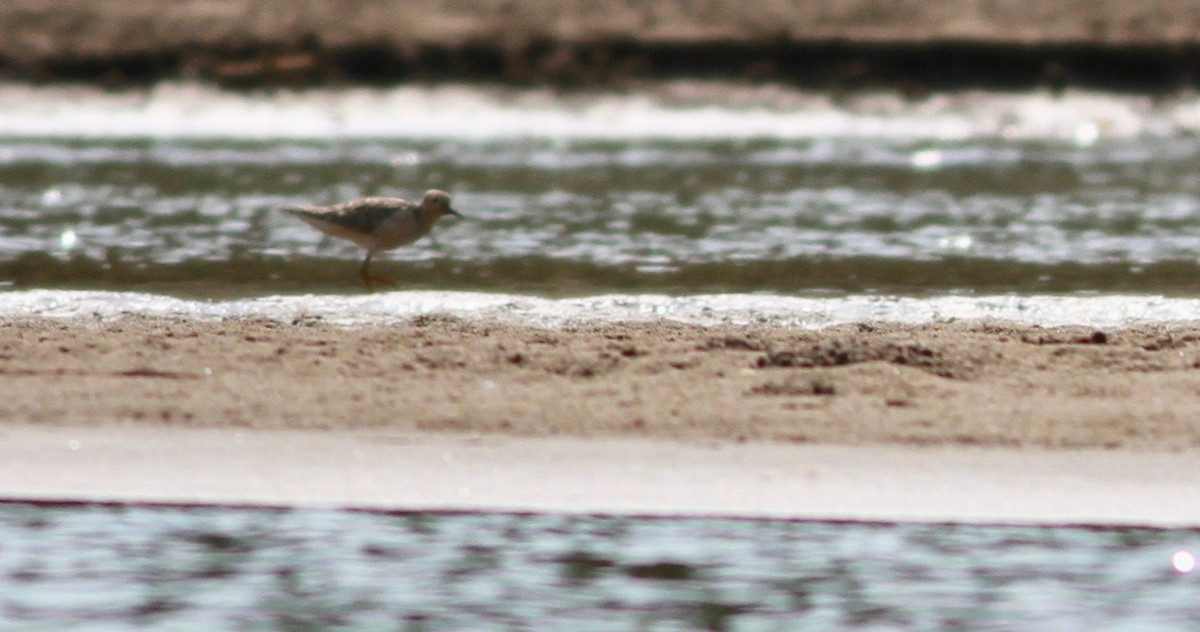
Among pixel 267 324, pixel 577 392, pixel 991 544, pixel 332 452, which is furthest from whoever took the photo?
pixel 267 324

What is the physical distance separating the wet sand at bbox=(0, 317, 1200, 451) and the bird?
323 centimetres

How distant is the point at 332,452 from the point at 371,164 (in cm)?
1751

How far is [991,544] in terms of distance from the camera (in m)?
7.84

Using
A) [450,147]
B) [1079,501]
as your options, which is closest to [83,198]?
[450,147]

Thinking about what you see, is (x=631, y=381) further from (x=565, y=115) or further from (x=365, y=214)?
(x=565, y=115)

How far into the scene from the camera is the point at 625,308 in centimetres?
1390

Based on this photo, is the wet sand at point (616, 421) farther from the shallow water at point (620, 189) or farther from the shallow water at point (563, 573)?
the shallow water at point (620, 189)

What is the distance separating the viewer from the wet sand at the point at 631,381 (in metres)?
9.47

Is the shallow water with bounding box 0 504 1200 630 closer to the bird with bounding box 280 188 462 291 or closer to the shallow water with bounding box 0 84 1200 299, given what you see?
the shallow water with bounding box 0 84 1200 299

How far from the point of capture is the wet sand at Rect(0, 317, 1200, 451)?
9.47m

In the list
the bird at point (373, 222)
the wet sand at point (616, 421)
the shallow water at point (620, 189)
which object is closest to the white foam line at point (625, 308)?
the shallow water at point (620, 189)

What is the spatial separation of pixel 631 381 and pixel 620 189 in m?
12.8

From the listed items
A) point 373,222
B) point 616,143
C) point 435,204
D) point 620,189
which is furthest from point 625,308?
point 616,143

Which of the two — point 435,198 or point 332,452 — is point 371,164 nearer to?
point 435,198
